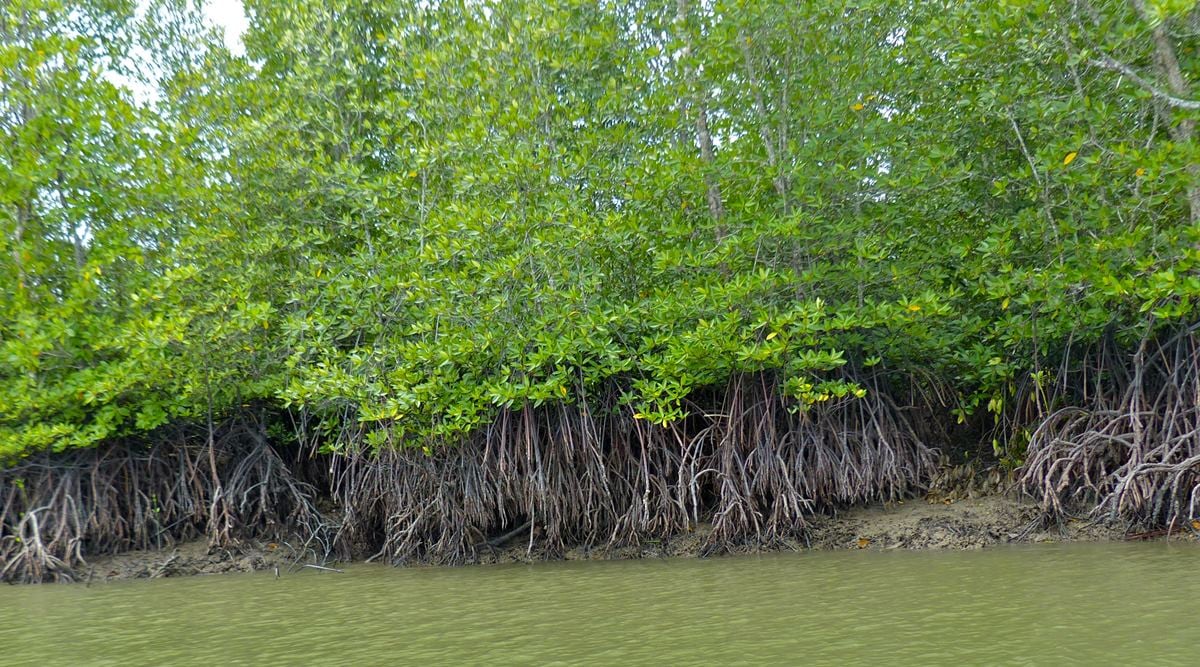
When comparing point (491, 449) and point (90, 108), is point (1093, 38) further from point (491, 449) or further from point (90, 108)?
point (90, 108)

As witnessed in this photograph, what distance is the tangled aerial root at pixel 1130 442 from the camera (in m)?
6.62

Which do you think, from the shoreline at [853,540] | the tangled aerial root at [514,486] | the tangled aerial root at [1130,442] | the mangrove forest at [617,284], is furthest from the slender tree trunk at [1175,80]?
the tangled aerial root at [514,486]

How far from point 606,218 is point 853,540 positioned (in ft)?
9.91

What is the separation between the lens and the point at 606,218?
7742mm

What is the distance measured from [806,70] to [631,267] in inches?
82.6

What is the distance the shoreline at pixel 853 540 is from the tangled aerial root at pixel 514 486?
0.10 meters

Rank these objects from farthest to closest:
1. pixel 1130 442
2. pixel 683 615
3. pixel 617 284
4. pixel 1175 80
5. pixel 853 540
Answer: pixel 617 284, pixel 853 540, pixel 1130 442, pixel 1175 80, pixel 683 615

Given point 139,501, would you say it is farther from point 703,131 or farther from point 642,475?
point 703,131

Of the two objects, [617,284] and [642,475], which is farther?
[617,284]

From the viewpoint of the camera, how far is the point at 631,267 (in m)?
8.37

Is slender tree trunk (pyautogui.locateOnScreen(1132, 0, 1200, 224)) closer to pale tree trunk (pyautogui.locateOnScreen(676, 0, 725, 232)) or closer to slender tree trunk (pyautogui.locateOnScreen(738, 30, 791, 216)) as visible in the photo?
slender tree trunk (pyautogui.locateOnScreen(738, 30, 791, 216))

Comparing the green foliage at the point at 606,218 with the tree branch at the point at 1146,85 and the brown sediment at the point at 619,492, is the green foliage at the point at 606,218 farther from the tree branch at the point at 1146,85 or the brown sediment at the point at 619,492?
the brown sediment at the point at 619,492

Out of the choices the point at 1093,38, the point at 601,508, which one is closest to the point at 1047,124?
the point at 1093,38

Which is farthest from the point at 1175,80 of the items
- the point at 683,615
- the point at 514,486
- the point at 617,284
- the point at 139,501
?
the point at 139,501
